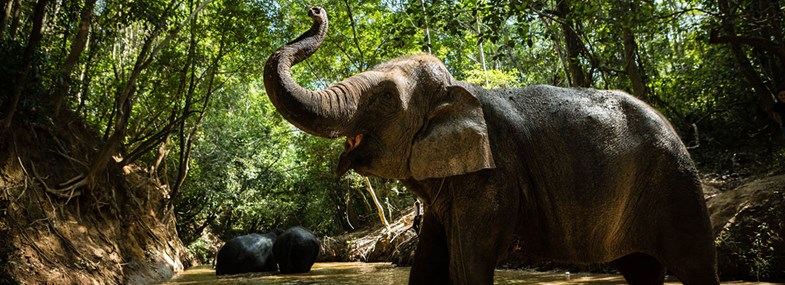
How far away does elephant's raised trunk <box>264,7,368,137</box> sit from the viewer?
3420mm

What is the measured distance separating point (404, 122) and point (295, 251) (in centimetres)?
957

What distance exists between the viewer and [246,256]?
1352 centimetres

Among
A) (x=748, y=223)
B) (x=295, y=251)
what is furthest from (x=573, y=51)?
(x=295, y=251)

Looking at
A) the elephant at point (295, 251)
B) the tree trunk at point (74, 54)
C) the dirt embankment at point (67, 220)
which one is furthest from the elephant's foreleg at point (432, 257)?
the elephant at point (295, 251)

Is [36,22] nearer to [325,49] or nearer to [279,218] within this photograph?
[325,49]

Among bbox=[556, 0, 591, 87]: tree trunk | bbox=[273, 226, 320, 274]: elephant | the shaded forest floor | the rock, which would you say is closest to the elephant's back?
the shaded forest floor

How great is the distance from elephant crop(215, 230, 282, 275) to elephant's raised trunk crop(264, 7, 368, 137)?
10140 millimetres

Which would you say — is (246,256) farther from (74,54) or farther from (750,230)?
(750,230)

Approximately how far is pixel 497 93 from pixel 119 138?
8.24 meters

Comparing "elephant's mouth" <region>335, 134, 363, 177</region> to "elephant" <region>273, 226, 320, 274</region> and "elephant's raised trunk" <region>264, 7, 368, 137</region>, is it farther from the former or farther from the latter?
"elephant" <region>273, 226, 320, 274</region>

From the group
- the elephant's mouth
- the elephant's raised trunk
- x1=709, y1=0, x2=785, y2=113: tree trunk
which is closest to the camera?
the elephant's raised trunk

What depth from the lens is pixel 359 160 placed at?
3994 mm

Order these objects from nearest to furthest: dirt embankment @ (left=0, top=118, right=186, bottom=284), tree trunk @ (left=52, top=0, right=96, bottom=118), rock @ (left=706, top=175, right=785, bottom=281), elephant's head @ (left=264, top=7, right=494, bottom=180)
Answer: elephant's head @ (left=264, top=7, right=494, bottom=180) → rock @ (left=706, top=175, right=785, bottom=281) → dirt embankment @ (left=0, top=118, right=186, bottom=284) → tree trunk @ (left=52, top=0, right=96, bottom=118)

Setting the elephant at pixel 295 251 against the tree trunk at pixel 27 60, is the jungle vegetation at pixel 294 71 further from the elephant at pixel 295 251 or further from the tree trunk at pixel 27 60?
the elephant at pixel 295 251
